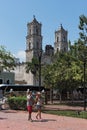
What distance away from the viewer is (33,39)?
106 metres

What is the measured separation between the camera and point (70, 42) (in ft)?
128

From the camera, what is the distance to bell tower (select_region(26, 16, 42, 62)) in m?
106

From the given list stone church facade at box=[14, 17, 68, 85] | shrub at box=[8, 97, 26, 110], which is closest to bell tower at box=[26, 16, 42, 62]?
stone church facade at box=[14, 17, 68, 85]

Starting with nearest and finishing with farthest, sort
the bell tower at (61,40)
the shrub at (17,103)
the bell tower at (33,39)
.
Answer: the shrub at (17,103) → the bell tower at (33,39) → the bell tower at (61,40)

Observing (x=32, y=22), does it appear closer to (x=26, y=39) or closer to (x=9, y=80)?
(x=26, y=39)

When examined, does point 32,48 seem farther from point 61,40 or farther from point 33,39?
point 61,40

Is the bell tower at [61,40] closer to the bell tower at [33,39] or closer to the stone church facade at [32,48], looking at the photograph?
the stone church facade at [32,48]

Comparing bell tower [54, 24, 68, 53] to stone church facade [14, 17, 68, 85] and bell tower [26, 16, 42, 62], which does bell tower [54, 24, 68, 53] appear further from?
bell tower [26, 16, 42, 62]

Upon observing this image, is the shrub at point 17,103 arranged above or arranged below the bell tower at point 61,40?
below

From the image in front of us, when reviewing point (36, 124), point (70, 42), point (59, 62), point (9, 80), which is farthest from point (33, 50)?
point (36, 124)

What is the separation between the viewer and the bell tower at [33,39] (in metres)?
106

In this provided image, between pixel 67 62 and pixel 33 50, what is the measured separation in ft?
196

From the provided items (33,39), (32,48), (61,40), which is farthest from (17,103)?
(61,40)

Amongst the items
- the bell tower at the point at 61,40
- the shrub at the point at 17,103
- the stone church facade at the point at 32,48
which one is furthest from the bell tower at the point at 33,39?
the shrub at the point at 17,103
